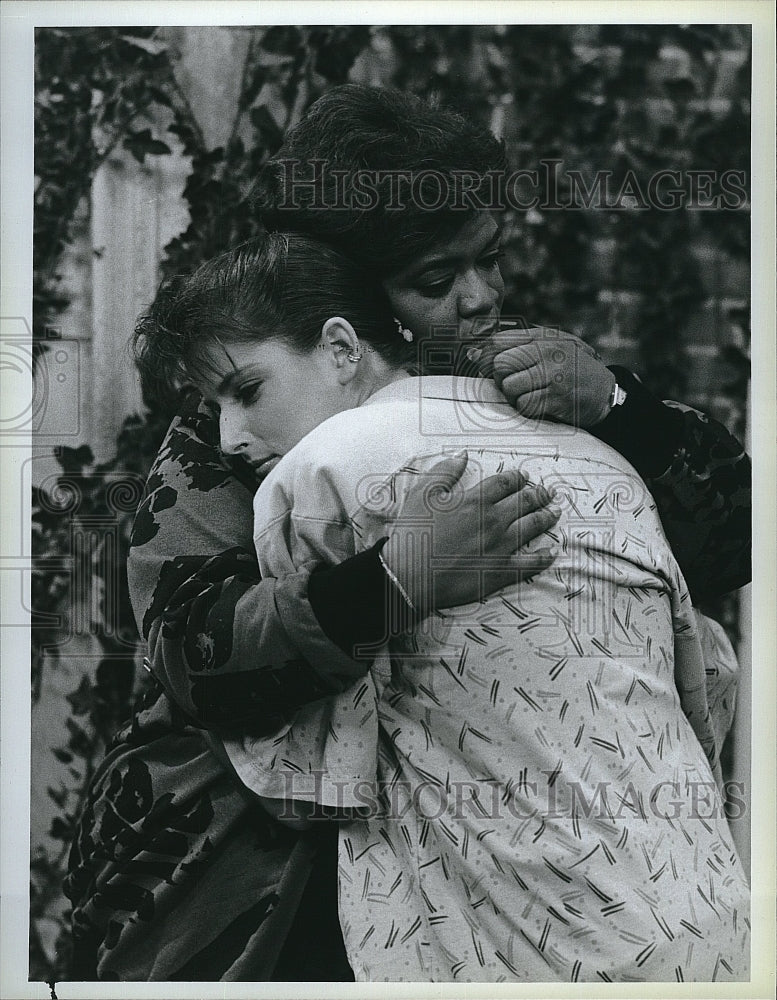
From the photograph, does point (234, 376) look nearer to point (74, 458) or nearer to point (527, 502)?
point (74, 458)

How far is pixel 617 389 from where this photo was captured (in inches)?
67.1

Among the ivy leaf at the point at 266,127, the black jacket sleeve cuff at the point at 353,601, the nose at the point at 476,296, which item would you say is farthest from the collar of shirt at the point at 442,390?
the ivy leaf at the point at 266,127

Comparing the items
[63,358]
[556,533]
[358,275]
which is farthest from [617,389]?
[63,358]

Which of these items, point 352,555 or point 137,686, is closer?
point 352,555

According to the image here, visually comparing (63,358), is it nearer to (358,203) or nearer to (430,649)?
(358,203)

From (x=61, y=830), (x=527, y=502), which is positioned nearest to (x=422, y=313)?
(x=527, y=502)

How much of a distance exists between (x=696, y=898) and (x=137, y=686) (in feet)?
2.95

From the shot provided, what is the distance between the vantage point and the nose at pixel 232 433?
1.67 m

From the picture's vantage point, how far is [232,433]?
168 cm

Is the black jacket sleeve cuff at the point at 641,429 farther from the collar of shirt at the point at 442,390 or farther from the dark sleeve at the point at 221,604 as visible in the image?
the dark sleeve at the point at 221,604

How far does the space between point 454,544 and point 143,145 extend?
0.80 meters

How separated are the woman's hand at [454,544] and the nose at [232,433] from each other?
27cm

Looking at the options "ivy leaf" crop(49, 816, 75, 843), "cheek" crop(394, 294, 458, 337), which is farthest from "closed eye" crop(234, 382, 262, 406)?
"ivy leaf" crop(49, 816, 75, 843)

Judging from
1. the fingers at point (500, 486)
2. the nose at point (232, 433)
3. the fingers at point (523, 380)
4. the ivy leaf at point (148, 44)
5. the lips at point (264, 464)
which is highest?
the ivy leaf at point (148, 44)
